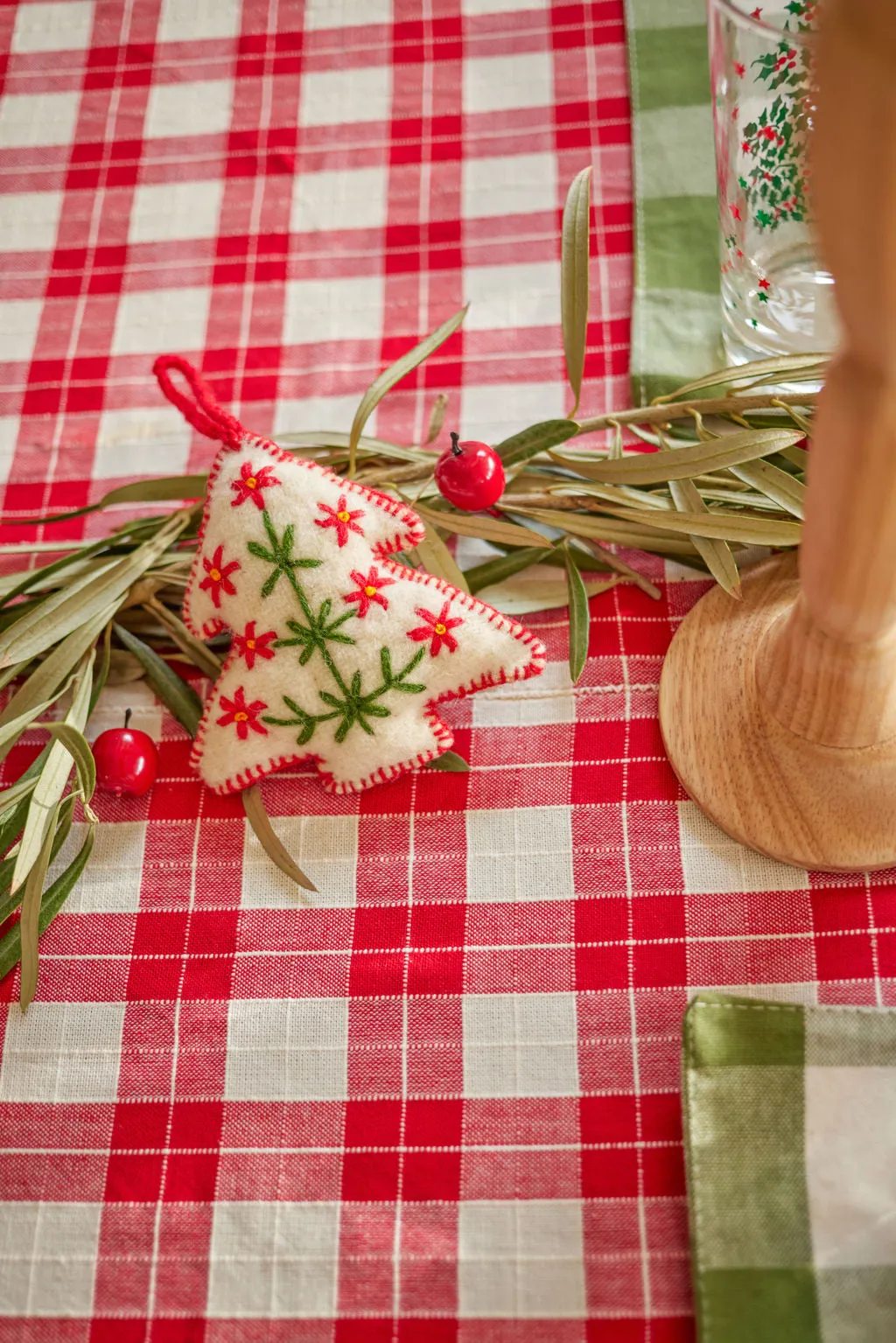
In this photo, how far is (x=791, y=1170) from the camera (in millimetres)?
485

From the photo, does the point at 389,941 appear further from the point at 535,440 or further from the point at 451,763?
the point at 535,440

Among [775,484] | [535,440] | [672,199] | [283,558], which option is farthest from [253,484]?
[672,199]

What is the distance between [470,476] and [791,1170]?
0.34 m

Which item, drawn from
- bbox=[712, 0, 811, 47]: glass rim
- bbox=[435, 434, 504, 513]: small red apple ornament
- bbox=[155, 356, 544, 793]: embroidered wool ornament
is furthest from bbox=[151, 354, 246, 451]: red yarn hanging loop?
bbox=[712, 0, 811, 47]: glass rim

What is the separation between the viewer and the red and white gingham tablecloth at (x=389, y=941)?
51 cm

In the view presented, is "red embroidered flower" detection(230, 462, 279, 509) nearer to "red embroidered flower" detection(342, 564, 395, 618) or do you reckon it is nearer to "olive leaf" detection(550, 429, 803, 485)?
"red embroidered flower" detection(342, 564, 395, 618)

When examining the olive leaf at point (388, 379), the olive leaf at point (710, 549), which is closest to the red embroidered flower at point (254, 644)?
the olive leaf at point (388, 379)

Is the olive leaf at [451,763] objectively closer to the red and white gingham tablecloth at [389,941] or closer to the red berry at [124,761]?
the red and white gingham tablecloth at [389,941]

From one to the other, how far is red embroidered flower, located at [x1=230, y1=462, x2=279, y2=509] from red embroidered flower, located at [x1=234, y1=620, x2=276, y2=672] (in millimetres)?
58

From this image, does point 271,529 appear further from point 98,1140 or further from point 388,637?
point 98,1140

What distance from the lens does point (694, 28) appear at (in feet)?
2.65

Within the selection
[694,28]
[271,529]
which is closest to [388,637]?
[271,529]

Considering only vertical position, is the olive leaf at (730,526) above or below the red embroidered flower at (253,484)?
below

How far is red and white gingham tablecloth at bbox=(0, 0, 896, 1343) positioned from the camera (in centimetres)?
51
